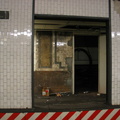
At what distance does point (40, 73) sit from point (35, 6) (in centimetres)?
403

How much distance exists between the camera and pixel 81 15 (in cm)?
523

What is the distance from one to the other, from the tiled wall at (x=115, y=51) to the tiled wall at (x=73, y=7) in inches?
10.4

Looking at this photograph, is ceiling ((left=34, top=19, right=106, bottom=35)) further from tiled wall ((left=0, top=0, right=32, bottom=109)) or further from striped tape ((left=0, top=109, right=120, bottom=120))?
striped tape ((left=0, top=109, right=120, bottom=120))

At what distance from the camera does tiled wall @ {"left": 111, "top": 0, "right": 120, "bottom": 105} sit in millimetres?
5344

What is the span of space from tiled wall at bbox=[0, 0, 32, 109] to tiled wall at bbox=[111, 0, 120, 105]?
7.75 feet

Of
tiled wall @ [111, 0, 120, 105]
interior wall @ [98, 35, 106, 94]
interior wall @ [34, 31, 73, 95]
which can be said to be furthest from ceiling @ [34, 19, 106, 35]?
tiled wall @ [111, 0, 120, 105]

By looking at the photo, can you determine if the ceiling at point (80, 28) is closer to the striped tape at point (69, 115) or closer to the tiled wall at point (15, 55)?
the tiled wall at point (15, 55)

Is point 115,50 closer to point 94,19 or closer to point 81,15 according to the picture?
point 94,19

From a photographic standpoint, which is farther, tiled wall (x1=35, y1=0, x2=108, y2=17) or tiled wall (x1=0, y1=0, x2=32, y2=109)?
tiled wall (x1=35, y1=0, x2=108, y2=17)

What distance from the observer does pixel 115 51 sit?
17.6 feet

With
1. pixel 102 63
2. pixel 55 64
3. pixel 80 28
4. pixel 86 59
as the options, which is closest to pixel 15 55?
pixel 55 64

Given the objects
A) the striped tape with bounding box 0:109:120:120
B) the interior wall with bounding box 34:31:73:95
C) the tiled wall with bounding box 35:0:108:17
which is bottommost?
the striped tape with bounding box 0:109:120:120

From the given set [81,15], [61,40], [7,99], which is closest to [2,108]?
[7,99]

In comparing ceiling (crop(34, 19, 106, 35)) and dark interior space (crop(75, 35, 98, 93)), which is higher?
ceiling (crop(34, 19, 106, 35))
